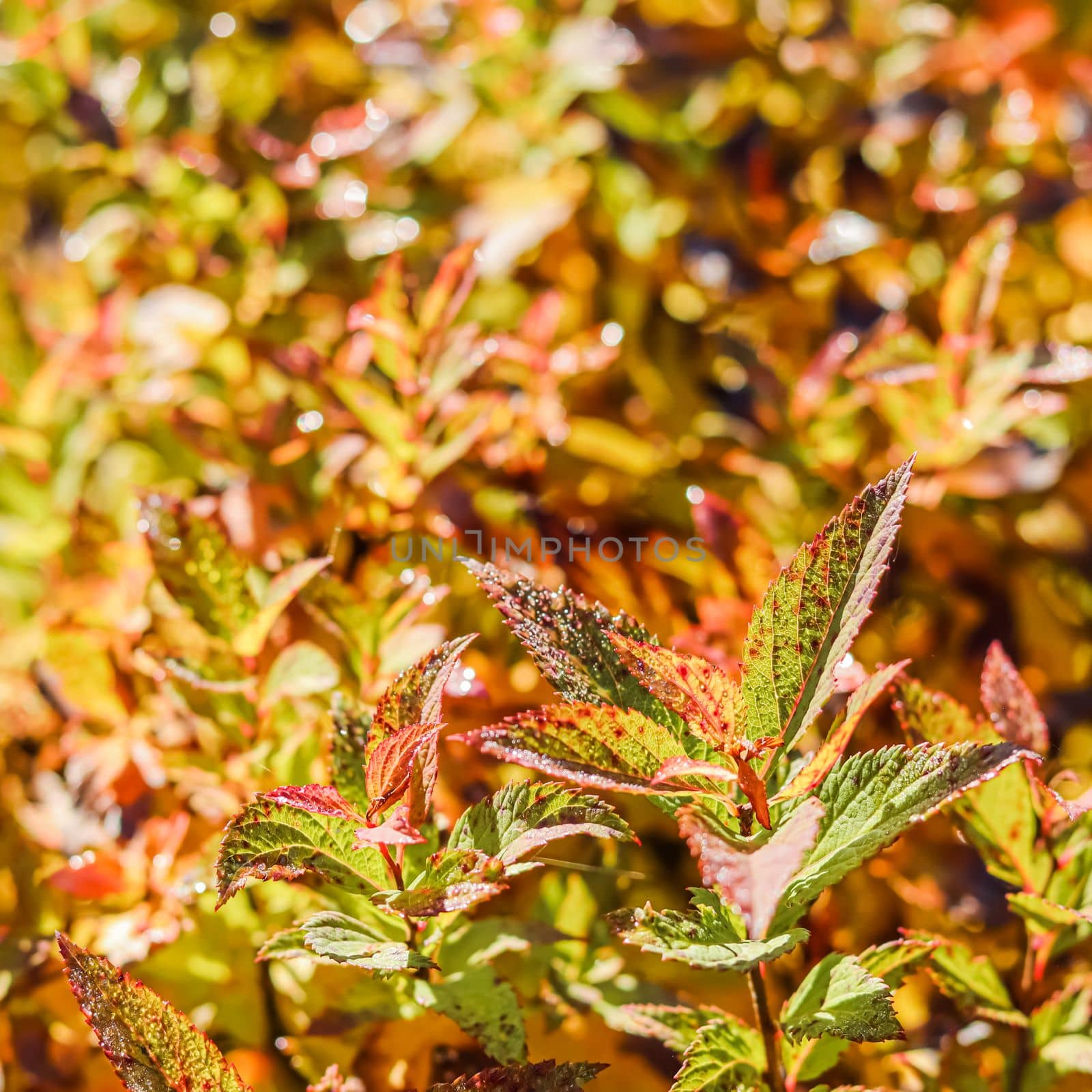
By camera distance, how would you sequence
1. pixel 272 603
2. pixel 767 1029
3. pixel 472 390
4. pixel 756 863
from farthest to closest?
1. pixel 472 390
2. pixel 272 603
3. pixel 767 1029
4. pixel 756 863

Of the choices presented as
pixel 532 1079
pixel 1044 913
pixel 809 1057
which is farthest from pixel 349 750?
pixel 1044 913

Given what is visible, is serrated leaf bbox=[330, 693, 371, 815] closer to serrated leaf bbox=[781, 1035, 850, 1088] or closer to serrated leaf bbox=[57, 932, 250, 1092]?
serrated leaf bbox=[57, 932, 250, 1092]

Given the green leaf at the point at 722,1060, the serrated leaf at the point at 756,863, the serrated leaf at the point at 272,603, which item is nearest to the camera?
the serrated leaf at the point at 756,863

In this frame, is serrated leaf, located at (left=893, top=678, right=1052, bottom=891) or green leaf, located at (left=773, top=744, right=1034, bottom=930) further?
serrated leaf, located at (left=893, top=678, right=1052, bottom=891)

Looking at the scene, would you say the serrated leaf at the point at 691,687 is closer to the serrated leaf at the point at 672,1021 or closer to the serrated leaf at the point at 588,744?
the serrated leaf at the point at 588,744

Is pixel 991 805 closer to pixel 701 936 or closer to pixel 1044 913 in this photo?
pixel 1044 913

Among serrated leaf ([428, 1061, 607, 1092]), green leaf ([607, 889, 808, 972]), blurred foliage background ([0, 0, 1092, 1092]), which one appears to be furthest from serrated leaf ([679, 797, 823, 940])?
blurred foliage background ([0, 0, 1092, 1092])

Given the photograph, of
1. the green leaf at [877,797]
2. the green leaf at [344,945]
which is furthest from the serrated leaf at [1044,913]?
the green leaf at [344,945]
